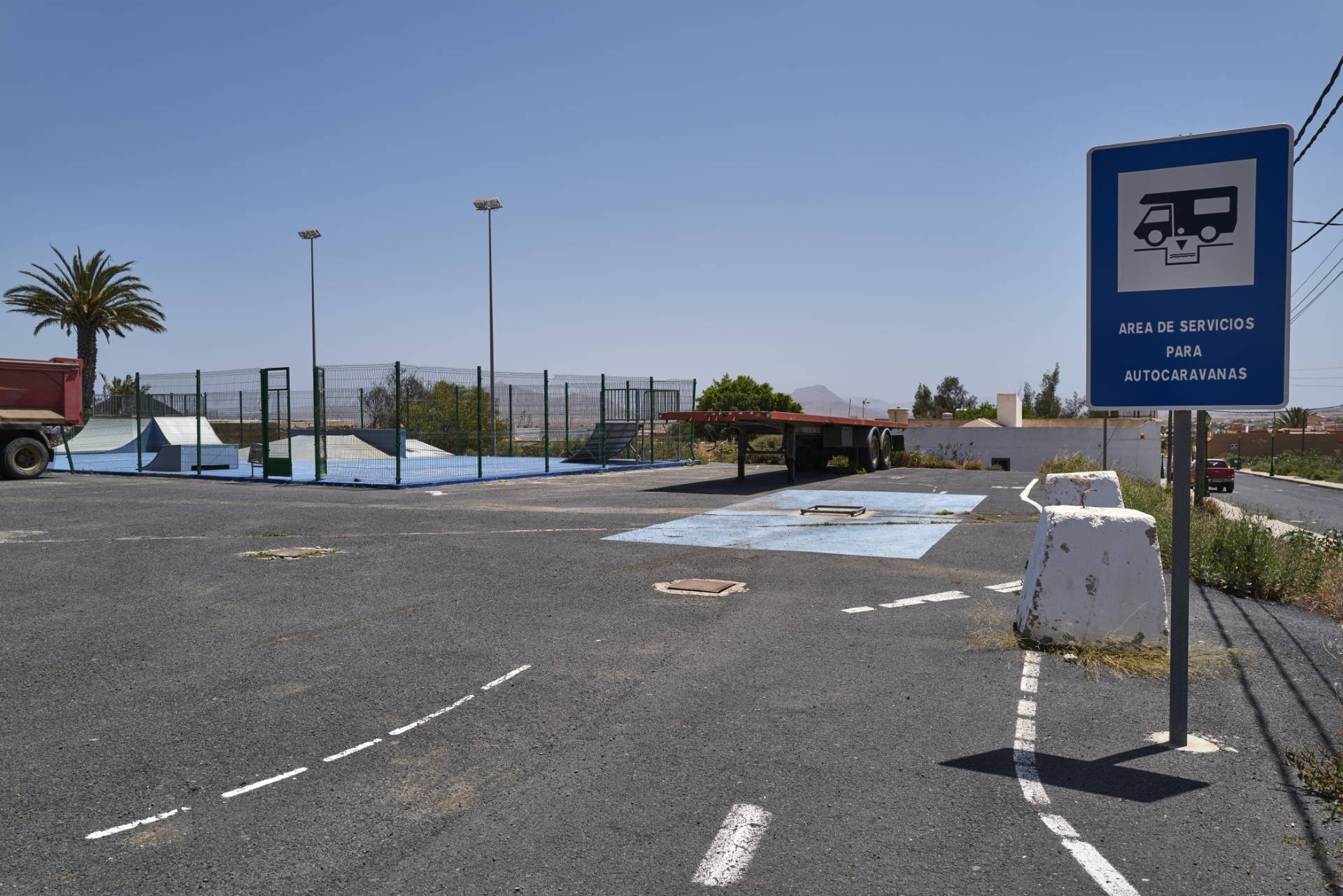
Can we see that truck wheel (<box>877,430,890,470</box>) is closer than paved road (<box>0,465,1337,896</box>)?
No

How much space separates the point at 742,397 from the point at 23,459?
58.7 metres

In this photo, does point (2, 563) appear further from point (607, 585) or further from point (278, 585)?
point (607, 585)

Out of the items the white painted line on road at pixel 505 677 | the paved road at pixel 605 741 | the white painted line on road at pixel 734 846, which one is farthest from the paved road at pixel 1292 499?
the white painted line on road at pixel 734 846

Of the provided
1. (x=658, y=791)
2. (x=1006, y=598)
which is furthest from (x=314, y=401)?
(x=658, y=791)

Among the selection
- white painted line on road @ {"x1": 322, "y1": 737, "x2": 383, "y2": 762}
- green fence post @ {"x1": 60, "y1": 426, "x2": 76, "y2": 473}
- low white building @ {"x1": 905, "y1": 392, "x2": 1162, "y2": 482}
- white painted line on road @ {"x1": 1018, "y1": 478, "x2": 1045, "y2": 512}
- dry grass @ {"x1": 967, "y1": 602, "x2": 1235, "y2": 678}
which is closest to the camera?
white painted line on road @ {"x1": 322, "y1": 737, "x2": 383, "y2": 762}

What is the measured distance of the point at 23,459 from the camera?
69.0 ft

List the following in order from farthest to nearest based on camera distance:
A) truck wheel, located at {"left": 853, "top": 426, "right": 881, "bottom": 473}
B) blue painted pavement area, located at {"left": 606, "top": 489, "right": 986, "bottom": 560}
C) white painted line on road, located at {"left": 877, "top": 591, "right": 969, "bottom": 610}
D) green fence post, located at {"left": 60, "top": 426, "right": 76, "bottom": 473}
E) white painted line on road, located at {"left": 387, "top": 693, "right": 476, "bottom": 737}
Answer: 1. truck wheel, located at {"left": 853, "top": 426, "right": 881, "bottom": 473}
2. green fence post, located at {"left": 60, "top": 426, "right": 76, "bottom": 473}
3. blue painted pavement area, located at {"left": 606, "top": 489, "right": 986, "bottom": 560}
4. white painted line on road, located at {"left": 877, "top": 591, "right": 969, "bottom": 610}
5. white painted line on road, located at {"left": 387, "top": 693, "right": 476, "bottom": 737}

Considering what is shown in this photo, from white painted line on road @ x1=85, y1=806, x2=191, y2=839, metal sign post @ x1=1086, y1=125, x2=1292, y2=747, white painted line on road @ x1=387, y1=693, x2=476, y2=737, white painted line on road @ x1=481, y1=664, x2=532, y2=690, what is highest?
metal sign post @ x1=1086, y1=125, x2=1292, y2=747

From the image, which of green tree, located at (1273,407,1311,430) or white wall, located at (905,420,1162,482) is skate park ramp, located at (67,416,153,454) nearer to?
white wall, located at (905,420,1162,482)

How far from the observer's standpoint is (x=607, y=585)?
27.4 feet

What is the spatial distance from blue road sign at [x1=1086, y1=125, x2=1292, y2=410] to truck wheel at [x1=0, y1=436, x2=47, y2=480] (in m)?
24.2

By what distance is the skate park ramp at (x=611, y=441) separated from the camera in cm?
2747

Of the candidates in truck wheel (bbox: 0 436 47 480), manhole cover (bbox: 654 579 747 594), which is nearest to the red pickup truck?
manhole cover (bbox: 654 579 747 594)

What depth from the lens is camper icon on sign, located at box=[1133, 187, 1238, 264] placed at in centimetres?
436
